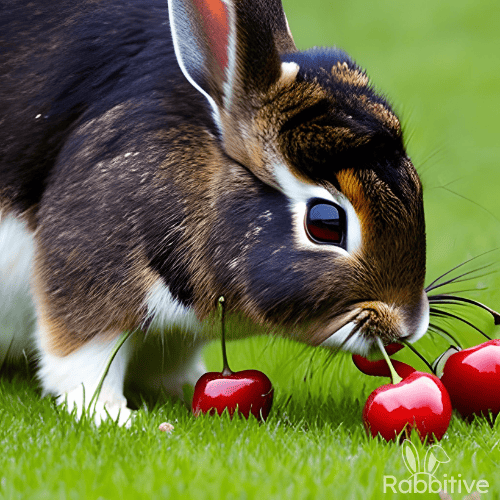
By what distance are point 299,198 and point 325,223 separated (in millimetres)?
153

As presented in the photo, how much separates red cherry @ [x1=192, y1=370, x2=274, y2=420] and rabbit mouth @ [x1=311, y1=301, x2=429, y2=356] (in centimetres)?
38

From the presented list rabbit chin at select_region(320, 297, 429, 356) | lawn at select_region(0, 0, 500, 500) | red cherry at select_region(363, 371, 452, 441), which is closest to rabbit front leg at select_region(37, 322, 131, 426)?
lawn at select_region(0, 0, 500, 500)

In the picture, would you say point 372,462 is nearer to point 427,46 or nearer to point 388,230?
point 388,230

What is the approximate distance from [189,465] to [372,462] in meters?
0.62

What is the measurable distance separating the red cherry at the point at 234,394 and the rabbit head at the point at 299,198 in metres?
0.27

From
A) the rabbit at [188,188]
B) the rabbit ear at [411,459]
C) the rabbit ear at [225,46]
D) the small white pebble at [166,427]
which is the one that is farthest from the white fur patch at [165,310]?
the rabbit ear at [411,459]

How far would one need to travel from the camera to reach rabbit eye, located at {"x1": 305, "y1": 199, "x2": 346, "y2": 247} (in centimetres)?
335

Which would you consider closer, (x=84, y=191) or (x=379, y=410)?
(x=379, y=410)

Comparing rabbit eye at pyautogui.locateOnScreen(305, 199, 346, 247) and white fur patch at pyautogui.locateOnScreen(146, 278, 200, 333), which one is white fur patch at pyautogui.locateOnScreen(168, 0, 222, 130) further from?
white fur patch at pyautogui.locateOnScreen(146, 278, 200, 333)

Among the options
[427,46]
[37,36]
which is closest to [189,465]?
[37,36]

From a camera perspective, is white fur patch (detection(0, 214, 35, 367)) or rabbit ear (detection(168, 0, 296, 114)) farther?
white fur patch (detection(0, 214, 35, 367))

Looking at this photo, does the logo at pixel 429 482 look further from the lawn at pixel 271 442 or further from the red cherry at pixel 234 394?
the red cherry at pixel 234 394

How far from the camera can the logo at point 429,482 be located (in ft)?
8.57

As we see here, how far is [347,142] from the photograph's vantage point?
10.9ft
